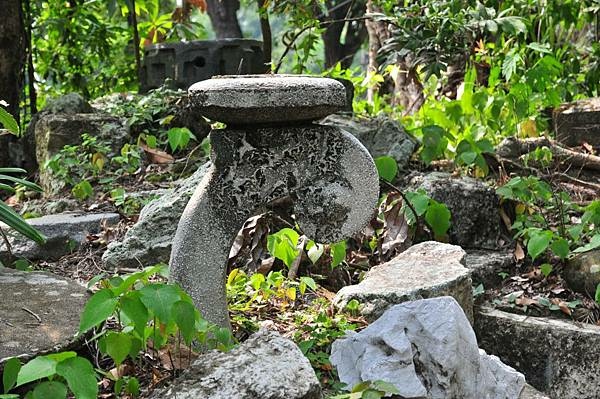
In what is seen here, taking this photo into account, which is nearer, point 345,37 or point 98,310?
point 98,310

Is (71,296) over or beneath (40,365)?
beneath

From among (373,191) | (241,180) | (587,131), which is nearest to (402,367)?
(373,191)

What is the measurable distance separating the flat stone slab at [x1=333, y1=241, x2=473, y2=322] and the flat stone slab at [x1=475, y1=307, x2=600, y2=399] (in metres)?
0.27

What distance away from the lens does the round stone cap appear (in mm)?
3004

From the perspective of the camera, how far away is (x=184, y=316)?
2658mm

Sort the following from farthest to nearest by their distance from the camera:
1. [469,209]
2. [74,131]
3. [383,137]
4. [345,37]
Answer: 1. [345,37]
2. [74,131]
3. [383,137]
4. [469,209]

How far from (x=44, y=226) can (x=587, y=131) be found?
12.5 feet

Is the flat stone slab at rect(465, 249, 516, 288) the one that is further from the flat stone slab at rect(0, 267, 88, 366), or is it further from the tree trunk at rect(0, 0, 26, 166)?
the tree trunk at rect(0, 0, 26, 166)

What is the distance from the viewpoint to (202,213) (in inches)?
127

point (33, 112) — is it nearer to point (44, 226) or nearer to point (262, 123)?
point (44, 226)

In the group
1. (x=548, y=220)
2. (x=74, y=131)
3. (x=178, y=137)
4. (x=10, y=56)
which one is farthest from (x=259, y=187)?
(x=10, y=56)

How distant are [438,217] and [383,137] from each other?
42.3 inches

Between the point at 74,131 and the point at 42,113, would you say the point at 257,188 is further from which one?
the point at 42,113

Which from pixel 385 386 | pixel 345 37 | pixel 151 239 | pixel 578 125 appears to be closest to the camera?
pixel 385 386
